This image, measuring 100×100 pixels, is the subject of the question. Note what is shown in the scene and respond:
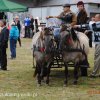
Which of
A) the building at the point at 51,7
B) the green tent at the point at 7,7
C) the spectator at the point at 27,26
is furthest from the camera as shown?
the spectator at the point at 27,26

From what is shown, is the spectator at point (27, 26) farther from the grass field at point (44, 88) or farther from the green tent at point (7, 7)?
the grass field at point (44, 88)

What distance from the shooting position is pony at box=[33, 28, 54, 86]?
37.9ft

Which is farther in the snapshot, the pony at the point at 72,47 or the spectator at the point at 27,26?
the spectator at the point at 27,26

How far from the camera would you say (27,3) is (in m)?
43.2

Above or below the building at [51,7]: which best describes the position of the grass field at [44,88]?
below

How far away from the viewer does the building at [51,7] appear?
37.4 meters

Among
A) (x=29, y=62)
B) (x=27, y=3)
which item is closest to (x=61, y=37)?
(x=29, y=62)

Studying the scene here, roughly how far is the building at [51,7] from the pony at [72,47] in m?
24.1

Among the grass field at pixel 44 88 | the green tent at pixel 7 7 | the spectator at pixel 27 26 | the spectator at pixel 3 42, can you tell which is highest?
the green tent at pixel 7 7

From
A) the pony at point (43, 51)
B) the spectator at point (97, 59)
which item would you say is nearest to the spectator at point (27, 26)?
the spectator at point (97, 59)

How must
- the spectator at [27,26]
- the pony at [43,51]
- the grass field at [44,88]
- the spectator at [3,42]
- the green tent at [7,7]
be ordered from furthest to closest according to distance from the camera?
1. the spectator at [27,26]
2. the green tent at [7,7]
3. the spectator at [3,42]
4. the pony at [43,51]
5. the grass field at [44,88]

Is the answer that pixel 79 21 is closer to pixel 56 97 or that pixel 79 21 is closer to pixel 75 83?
pixel 75 83

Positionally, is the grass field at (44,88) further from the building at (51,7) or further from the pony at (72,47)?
the building at (51,7)

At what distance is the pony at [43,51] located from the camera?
11.6 m
